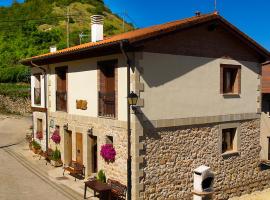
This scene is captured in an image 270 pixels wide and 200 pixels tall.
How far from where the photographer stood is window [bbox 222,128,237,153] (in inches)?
615

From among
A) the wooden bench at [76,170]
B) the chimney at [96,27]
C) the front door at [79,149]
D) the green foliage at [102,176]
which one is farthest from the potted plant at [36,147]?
the green foliage at [102,176]

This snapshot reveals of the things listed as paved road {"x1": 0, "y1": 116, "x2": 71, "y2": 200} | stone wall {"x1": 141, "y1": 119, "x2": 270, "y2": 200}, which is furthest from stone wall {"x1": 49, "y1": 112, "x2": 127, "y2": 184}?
paved road {"x1": 0, "y1": 116, "x2": 71, "y2": 200}

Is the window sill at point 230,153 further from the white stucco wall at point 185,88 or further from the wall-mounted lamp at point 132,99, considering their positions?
the wall-mounted lamp at point 132,99

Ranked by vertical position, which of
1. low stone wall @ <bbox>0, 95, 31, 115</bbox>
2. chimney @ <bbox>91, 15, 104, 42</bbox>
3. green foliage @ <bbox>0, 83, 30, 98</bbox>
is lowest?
low stone wall @ <bbox>0, 95, 31, 115</bbox>

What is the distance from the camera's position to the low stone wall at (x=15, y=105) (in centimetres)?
3750

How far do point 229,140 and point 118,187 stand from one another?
18.6ft

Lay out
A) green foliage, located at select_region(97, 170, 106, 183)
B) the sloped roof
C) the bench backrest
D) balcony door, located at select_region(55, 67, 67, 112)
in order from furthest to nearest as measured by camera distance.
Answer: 1. balcony door, located at select_region(55, 67, 67, 112)
2. green foliage, located at select_region(97, 170, 106, 183)
3. the bench backrest
4. the sloped roof

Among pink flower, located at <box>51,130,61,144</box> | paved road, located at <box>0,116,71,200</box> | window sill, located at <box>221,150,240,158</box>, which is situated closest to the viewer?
paved road, located at <box>0,116,71,200</box>

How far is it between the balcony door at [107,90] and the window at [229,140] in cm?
510

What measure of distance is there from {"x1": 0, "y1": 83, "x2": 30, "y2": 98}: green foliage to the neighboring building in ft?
70.0

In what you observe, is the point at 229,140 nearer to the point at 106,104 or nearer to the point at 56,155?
the point at 106,104

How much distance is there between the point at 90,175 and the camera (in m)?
15.3

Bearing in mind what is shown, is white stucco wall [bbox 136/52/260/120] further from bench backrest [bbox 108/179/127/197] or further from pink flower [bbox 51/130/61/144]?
pink flower [bbox 51/130/61/144]

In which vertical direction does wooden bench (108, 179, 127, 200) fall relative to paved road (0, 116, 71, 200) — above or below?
above
